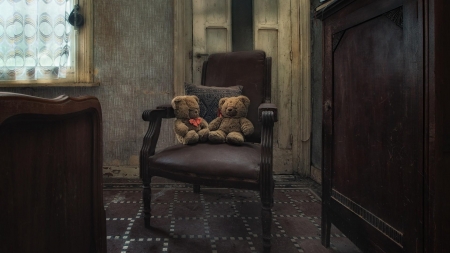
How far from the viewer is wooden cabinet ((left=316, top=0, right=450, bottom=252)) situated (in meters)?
0.76

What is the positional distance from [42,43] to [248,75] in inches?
75.6

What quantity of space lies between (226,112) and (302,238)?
81 cm

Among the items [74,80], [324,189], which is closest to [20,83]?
[74,80]

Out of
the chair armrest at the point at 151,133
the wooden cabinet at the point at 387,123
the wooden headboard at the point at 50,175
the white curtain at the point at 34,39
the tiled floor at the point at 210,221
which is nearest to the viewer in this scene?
the wooden headboard at the point at 50,175

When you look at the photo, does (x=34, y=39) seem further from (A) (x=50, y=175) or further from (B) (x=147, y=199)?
(A) (x=50, y=175)

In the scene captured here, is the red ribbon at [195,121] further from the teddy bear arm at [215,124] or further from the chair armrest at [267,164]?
the chair armrest at [267,164]

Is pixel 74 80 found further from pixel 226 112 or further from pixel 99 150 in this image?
pixel 99 150

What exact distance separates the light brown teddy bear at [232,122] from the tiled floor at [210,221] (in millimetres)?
510

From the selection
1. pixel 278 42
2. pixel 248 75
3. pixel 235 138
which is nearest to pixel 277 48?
pixel 278 42

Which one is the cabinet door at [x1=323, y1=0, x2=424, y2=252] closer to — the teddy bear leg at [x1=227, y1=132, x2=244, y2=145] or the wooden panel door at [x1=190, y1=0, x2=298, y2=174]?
the teddy bear leg at [x1=227, y1=132, x2=244, y2=145]

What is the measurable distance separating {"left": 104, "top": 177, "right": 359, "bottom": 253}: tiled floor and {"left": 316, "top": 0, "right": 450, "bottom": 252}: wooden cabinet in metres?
0.24

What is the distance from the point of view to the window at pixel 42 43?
259 centimetres

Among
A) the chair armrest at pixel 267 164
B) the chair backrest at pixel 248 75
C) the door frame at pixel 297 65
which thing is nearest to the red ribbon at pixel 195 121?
the chair backrest at pixel 248 75

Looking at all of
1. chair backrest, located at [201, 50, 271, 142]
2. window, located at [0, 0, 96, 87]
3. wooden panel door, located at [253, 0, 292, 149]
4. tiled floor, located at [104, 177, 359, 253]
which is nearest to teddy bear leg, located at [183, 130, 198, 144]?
chair backrest, located at [201, 50, 271, 142]
